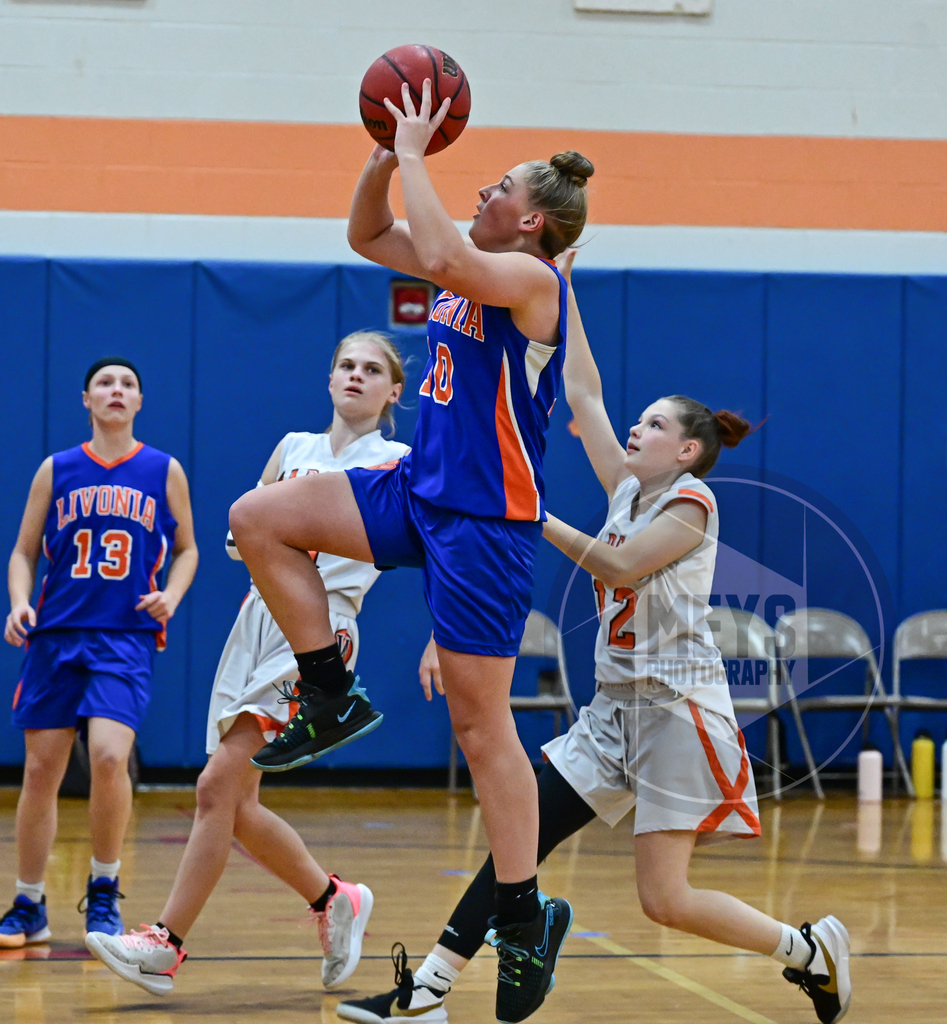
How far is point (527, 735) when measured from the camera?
726cm

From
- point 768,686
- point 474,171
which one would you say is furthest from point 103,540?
point 768,686

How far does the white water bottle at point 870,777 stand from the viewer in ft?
23.3

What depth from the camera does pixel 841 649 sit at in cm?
738

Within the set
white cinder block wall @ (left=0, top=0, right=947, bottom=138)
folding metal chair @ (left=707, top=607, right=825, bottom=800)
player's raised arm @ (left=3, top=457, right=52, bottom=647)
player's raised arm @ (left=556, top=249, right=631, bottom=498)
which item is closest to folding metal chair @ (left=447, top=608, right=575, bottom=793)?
folding metal chair @ (left=707, top=607, right=825, bottom=800)

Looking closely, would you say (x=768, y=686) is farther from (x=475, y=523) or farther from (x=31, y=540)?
(x=475, y=523)

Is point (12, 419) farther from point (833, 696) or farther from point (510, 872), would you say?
point (510, 872)

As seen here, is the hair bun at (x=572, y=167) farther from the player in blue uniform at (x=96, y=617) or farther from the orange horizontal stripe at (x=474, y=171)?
the orange horizontal stripe at (x=474, y=171)

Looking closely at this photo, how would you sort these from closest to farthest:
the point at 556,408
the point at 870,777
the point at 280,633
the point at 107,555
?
the point at 280,633 → the point at 107,555 → the point at 870,777 → the point at 556,408

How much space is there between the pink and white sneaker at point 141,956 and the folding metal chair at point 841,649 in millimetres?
4737

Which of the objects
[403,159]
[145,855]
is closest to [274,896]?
[145,855]

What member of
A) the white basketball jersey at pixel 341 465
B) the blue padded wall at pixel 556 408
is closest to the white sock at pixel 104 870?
the white basketball jersey at pixel 341 465

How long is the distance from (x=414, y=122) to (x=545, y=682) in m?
5.12

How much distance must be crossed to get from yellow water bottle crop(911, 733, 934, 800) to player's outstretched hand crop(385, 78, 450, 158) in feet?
18.8

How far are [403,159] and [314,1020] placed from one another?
74.7 inches
